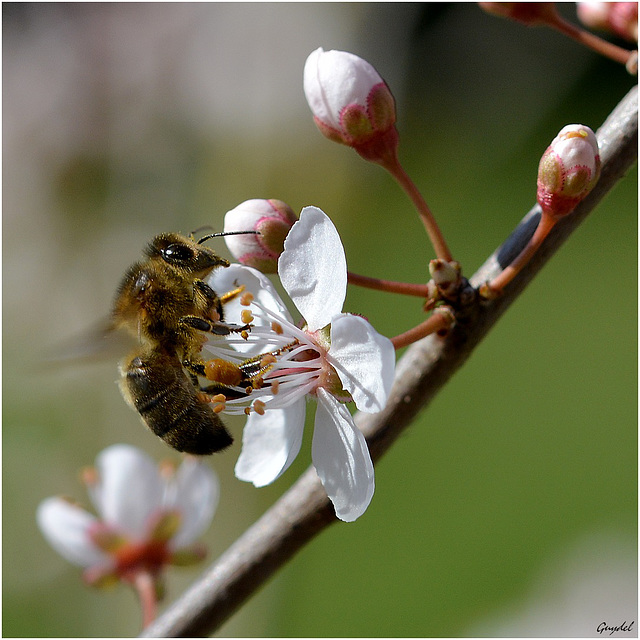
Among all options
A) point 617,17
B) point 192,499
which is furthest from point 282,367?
point 617,17

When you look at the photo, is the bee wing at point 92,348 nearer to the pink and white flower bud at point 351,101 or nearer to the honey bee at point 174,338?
the honey bee at point 174,338

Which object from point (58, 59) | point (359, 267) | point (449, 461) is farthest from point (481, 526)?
point (58, 59)

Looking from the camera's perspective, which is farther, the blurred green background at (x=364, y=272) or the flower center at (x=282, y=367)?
the blurred green background at (x=364, y=272)

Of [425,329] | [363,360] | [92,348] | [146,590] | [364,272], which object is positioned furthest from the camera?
[364,272]

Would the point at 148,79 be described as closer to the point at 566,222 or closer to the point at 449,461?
the point at 449,461

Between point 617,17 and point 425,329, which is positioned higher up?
point 617,17

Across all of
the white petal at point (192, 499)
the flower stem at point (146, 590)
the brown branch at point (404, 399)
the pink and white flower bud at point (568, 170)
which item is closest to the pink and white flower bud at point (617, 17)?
the brown branch at point (404, 399)

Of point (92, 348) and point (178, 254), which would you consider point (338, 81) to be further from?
point (92, 348)
